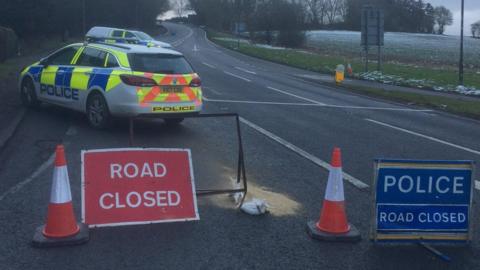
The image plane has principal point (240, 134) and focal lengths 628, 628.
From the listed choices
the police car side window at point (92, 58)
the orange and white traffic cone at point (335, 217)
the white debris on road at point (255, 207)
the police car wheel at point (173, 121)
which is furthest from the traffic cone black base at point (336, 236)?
the police car wheel at point (173, 121)

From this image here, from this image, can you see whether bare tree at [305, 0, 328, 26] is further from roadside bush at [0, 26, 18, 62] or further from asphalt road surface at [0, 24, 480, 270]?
asphalt road surface at [0, 24, 480, 270]

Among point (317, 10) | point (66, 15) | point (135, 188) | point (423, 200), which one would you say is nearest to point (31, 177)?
point (135, 188)

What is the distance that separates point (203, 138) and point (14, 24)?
138 feet

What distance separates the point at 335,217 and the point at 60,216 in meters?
2.44

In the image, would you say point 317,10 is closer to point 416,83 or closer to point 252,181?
point 416,83

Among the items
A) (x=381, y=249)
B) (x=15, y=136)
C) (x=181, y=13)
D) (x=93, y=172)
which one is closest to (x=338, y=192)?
(x=381, y=249)

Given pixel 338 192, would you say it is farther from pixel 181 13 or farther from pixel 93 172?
pixel 181 13

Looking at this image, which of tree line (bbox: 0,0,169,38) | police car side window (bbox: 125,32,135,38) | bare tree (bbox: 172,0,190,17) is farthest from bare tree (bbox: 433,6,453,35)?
police car side window (bbox: 125,32,135,38)

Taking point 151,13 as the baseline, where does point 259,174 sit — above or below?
below

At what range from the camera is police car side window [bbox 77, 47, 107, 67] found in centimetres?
1116

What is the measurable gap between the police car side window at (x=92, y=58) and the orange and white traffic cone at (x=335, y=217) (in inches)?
254

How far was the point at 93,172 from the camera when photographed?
19.3ft

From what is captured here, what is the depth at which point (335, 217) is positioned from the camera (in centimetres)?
573

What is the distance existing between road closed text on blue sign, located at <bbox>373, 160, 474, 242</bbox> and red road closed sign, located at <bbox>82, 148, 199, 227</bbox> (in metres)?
1.81
